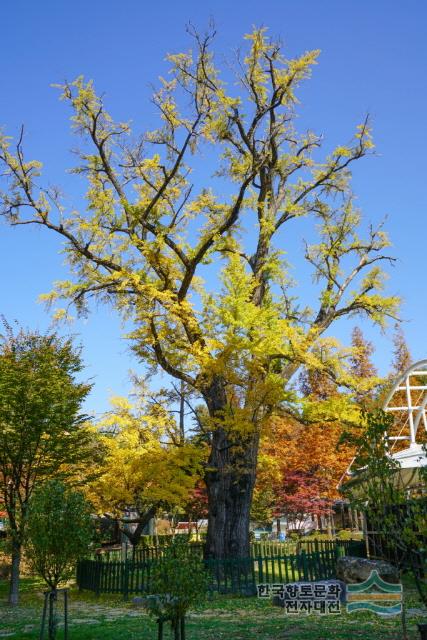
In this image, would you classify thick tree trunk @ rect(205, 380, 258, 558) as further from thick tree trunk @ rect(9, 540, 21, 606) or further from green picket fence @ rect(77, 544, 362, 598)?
thick tree trunk @ rect(9, 540, 21, 606)

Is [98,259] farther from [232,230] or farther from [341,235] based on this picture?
[341,235]

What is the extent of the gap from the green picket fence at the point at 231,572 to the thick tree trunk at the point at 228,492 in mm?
1314

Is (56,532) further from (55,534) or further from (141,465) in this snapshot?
(141,465)

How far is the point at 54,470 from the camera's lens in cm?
1784

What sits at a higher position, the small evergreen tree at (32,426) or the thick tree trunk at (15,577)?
the small evergreen tree at (32,426)

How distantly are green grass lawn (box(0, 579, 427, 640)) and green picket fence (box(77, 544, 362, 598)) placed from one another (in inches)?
20.5

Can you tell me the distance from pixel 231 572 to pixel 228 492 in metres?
2.77

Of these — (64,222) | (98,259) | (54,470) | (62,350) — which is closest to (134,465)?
(54,470)

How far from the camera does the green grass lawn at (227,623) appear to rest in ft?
29.9

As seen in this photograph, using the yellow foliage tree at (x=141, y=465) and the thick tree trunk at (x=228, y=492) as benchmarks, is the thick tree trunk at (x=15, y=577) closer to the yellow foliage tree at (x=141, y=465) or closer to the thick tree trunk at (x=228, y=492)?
the yellow foliage tree at (x=141, y=465)
